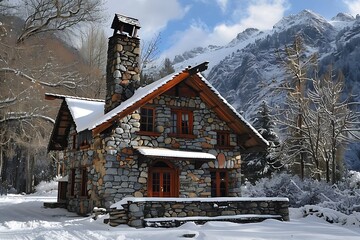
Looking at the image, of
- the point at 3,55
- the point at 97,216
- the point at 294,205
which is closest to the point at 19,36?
the point at 3,55

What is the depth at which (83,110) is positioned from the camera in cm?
1855

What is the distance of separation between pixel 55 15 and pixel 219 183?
17.1m

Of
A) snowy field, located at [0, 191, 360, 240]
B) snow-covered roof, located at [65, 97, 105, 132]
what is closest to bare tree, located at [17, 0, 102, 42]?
snow-covered roof, located at [65, 97, 105, 132]

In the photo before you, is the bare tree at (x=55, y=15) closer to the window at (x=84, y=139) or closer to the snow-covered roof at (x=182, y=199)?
the window at (x=84, y=139)

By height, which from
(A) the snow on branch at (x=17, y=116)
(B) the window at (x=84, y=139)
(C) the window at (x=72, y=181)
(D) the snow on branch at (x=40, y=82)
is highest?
(D) the snow on branch at (x=40, y=82)

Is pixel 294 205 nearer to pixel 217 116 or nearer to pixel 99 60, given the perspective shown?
pixel 217 116

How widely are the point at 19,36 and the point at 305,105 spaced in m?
19.1

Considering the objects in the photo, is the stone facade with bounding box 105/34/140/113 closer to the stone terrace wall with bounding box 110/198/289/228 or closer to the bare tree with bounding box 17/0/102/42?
the stone terrace wall with bounding box 110/198/289/228

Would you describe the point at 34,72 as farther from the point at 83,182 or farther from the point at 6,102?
the point at 83,182

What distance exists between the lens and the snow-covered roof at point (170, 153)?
1496 cm

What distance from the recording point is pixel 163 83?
1568 cm

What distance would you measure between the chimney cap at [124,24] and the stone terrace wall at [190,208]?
8919 mm

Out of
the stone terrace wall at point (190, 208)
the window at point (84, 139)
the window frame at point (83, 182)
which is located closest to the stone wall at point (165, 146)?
the window at point (84, 139)

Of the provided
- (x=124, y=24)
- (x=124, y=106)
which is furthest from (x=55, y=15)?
(x=124, y=106)
